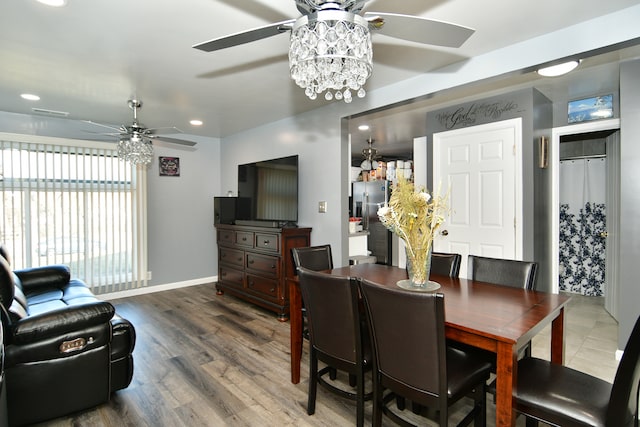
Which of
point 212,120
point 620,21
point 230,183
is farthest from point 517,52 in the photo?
point 230,183

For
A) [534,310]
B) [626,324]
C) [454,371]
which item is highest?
[534,310]

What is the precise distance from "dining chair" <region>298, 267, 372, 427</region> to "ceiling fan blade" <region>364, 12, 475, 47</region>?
1.19m

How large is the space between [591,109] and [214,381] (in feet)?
14.0

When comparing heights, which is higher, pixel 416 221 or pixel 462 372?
pixel 416 221

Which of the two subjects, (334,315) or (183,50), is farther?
(183,50)

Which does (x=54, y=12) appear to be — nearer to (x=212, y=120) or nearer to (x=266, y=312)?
(x=212, y=120)

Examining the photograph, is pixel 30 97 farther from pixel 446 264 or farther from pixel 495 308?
pixel 495 308

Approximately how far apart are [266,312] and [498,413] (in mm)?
3094

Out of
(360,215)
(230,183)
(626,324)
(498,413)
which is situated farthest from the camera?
(360,215)

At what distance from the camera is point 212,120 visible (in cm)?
455

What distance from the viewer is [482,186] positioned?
3676 millimetres

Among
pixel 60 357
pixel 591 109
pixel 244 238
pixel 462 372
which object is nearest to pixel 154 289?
pixel 244 238

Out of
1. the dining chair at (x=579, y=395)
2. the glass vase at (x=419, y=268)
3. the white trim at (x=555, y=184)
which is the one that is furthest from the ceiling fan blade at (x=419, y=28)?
the white trim at (x=555, y=184)

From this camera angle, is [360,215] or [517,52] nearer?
[517,52]
